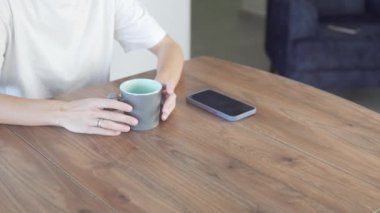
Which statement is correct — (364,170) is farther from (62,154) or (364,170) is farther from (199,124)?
(62,154)

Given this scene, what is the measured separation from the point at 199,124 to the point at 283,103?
0.75ft


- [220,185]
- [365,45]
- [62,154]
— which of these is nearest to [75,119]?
[62,154]

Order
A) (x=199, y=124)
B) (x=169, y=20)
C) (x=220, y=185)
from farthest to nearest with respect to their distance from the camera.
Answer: (x=169, y=20) < (x=199, y=124) < (x=220, y=185)

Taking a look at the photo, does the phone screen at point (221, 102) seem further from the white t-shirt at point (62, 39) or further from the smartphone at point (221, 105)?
the white t-shirt at point (62, 39)

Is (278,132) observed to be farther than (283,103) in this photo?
No

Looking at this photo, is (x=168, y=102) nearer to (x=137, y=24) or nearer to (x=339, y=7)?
(x=137, y=24)

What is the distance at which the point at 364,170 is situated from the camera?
→ 0.97 m

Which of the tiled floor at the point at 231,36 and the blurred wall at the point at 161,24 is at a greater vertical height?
the blurred wall at the point at 161,24

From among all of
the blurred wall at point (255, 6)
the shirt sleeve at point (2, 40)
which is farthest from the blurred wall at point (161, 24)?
the blurred wall at point (255, 6)

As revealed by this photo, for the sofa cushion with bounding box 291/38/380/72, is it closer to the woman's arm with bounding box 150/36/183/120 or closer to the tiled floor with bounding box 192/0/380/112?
the tiled floor with bounding box 192/0/380/112

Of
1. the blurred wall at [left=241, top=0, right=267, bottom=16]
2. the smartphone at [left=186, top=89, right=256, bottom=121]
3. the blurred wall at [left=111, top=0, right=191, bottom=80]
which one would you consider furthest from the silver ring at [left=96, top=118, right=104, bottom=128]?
the blurred wall at [left=241, top=0, right=267, bottom=16]

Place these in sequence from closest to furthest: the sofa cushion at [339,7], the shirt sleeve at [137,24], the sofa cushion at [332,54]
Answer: the shirt sleeve at [137,24] < the sofa cushion at [332,54] < the sofa cushion at [339,7]

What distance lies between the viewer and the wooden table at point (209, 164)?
87cm

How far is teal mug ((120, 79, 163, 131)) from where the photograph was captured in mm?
1062
